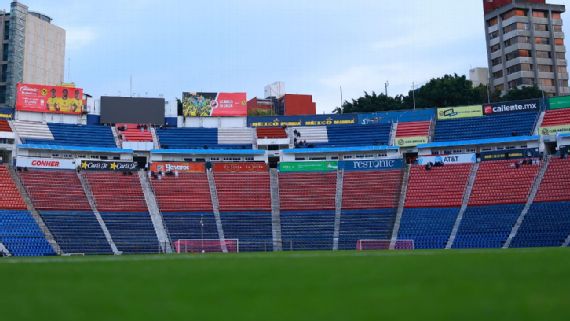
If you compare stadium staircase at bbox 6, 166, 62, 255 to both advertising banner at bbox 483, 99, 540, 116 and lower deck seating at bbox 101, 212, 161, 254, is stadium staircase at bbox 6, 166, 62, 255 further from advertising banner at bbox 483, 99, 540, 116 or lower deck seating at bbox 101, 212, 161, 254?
advertising banner at bbox 483, 99, 540, 116

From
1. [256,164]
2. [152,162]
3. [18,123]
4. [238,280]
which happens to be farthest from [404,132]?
[238,280]

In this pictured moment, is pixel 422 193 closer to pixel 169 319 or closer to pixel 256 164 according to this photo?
pixel 256 164

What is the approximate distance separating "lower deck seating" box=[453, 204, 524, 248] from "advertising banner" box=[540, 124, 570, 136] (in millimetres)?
12256

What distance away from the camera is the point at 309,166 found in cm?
6100

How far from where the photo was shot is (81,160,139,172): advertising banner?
188 ft

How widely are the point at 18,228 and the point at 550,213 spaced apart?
4943 centimetres

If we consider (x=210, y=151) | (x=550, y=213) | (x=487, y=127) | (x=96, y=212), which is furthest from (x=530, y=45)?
(x=96, y=212)

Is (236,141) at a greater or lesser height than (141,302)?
greater

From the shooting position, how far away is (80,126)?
6284cm

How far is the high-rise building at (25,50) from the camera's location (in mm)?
91812

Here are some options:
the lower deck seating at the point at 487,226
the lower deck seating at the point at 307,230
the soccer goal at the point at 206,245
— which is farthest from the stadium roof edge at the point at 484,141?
the soccer goal at the point at 206,245

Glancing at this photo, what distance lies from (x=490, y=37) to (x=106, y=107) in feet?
250

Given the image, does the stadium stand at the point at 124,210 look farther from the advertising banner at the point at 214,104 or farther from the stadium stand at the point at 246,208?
the advertising banner at the point at 214,104

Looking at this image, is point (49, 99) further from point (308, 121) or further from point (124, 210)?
point (308, 121)
